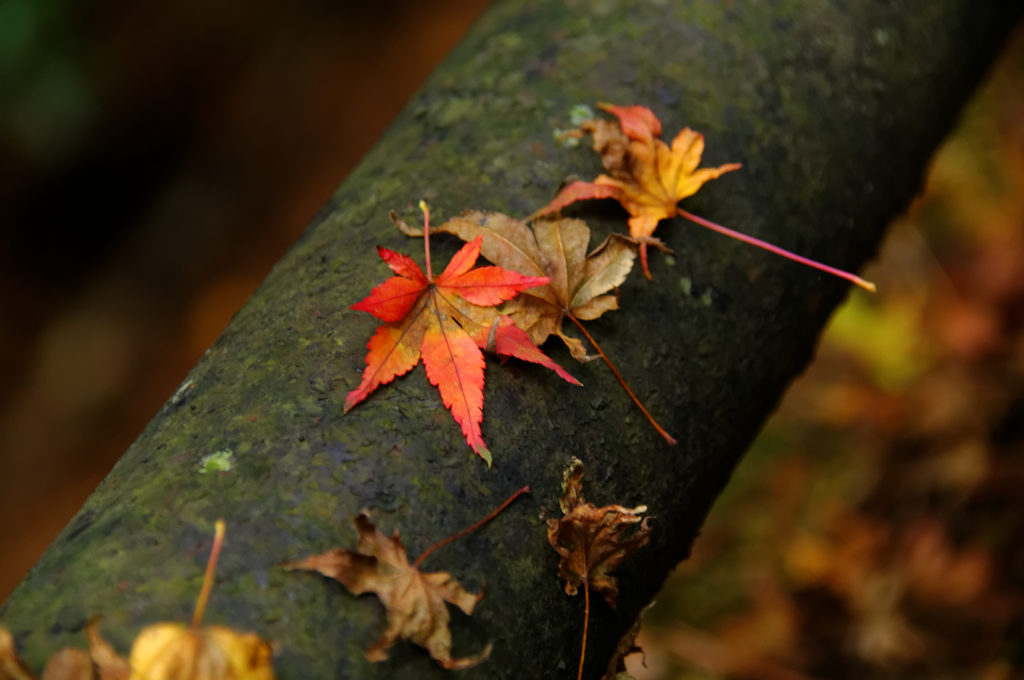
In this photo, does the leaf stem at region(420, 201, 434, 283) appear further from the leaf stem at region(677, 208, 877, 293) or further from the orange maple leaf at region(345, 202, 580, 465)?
the leaf stem at region(677, 208, 877, 293)

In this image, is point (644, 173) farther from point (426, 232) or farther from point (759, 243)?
point (426, 232)

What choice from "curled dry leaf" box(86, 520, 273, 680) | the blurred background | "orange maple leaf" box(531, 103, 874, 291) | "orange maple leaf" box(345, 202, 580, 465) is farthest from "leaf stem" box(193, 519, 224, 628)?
the blurred background

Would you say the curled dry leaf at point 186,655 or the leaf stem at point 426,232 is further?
the leaf stem at point 426,232

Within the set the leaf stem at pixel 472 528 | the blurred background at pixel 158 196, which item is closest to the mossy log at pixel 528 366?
the leaf stem at pixel 472 528

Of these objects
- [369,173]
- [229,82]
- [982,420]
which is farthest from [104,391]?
[982,420]

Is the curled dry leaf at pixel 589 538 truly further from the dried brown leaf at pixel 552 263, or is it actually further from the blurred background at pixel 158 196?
the blurred background at pixel 158 196

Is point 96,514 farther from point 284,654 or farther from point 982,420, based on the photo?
point 982,420

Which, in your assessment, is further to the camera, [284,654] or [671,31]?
[671,31]
